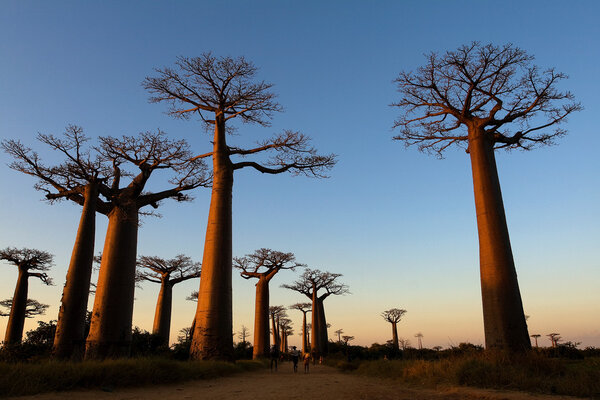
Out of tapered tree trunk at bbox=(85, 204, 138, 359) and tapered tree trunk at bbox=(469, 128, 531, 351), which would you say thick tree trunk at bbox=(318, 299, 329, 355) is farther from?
tapered tree trunk at bbox=(469, 128, 531, 351)

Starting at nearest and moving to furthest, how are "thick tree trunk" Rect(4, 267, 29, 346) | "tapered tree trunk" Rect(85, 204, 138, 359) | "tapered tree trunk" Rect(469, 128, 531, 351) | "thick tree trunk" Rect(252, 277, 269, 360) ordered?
"tapered tree trunk" Rect(469, 128, 531, 351) < "tapered tree trunk" Rect(85, 204, 138, 359) < "thick tree trunk" Rect(4, 267, 29, 346) < "thick tree trunk" Rect(252, 277, 269, 360)

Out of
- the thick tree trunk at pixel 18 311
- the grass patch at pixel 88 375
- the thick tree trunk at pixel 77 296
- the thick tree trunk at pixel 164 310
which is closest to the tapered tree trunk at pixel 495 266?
the grass patch at pixel 88 375

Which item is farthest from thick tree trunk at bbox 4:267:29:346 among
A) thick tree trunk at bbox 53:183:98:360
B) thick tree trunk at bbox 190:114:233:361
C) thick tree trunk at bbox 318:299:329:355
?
thick tree trunk at bbox 318:299:329:355

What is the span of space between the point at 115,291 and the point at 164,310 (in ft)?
44.2

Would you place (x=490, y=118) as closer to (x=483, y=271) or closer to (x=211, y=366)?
(x=483, y=271)

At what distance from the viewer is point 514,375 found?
5.61 meters

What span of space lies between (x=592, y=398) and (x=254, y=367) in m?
10.9

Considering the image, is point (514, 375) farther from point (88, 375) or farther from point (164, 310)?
point (164, 310)

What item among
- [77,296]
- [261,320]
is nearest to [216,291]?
[77,296]

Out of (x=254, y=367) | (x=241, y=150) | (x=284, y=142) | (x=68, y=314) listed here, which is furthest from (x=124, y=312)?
(x=284, y=142)

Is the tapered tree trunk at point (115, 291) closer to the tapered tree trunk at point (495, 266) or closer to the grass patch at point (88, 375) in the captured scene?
the grass patch at point (88, 375)

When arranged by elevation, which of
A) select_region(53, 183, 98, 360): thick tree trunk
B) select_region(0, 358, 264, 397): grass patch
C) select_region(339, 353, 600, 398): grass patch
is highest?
select_region(53, 183, 98, 360): thick tree trunk

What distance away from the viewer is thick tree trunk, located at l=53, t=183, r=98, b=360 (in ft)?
30.6

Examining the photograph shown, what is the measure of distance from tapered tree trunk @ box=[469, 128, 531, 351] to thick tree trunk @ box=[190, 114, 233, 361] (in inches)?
249
